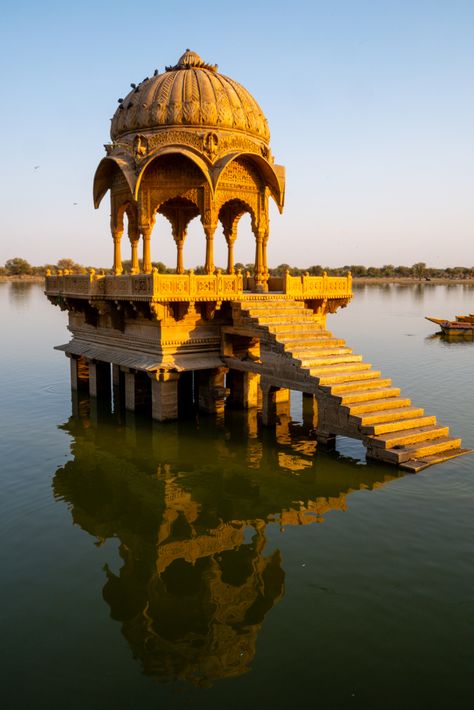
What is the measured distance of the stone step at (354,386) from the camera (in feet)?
41.7

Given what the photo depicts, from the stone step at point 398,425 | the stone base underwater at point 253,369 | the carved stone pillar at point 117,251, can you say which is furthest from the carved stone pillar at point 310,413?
the carved stone pillar at point 117,251

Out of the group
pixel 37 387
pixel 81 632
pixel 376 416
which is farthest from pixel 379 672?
pixel 37 387

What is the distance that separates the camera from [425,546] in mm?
8656

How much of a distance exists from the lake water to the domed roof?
28.6 ft

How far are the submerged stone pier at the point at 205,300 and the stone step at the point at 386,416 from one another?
0.23 ft

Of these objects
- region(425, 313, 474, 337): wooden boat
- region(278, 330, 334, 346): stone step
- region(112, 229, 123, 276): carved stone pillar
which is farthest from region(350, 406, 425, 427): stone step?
region(425, 313, 474, 337): wooden boat

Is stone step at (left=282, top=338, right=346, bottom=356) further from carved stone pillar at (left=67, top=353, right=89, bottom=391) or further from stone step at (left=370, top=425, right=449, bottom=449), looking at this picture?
carved stone pillar at (left=67, top=353, right=89, bottom=391)

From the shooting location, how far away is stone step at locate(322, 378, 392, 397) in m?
12.7

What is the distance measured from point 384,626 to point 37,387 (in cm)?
1760

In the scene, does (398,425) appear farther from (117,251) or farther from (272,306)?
(117,251)

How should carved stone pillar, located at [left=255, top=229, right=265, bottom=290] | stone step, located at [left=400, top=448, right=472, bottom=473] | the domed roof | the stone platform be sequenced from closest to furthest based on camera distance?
1. stone step, located at [left=400, top=448, right=472, bottom=473]
2. the stone platform
3. the domed roof
4. carved stone pillar, located at [left=255, top=229, right=265, bottom=290]

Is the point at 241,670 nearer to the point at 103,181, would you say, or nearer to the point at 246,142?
the point at 246,142

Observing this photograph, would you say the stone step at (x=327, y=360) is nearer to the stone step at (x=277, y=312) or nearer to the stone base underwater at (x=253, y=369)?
the stone base underwater at (x=253, y=369)

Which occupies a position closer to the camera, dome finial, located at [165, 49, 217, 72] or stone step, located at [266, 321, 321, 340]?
stone step, located at [266, 321, 321, 340]
